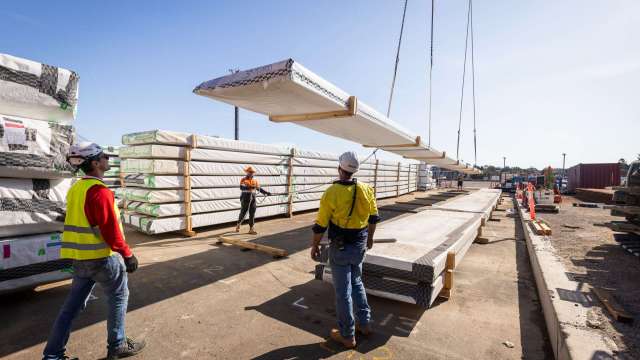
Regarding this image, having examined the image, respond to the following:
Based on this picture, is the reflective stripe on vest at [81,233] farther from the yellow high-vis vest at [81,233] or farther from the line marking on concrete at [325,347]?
the line marking on concrete at [325,347]

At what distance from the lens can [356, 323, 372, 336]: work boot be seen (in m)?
3.10

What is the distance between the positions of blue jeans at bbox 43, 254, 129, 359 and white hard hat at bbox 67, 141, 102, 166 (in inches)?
32.7

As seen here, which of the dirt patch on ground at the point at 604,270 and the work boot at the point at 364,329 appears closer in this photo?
the dirt patch on ground at the point at 604,270

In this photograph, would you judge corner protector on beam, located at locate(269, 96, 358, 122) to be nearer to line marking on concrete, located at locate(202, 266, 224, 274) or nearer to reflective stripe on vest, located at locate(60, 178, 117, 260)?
line marking on concrete, located at locate(202, 266, 224, 274)

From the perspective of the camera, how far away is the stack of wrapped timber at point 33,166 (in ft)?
10.5

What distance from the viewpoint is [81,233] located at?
7.88 feet

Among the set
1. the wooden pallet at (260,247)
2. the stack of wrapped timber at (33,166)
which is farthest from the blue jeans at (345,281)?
the stack of wrapped timber at (33,166)

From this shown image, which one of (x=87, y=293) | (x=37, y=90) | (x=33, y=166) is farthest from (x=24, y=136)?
(x=87, y=293)

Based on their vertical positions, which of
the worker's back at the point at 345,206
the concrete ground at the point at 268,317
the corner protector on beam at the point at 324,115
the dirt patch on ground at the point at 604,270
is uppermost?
the corner protector on beam at the point at 324,115

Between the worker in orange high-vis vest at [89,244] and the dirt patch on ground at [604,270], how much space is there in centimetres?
430

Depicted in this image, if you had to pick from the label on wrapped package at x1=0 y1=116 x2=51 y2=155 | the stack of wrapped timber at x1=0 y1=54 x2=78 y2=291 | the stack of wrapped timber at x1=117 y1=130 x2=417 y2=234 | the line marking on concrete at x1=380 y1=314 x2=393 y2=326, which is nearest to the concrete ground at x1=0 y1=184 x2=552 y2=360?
the line marking on concrete at x1=380 y1=314 x2=393 y2=326

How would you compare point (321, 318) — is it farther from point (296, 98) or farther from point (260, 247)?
point (296, 98)

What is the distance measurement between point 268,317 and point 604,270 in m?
5.60

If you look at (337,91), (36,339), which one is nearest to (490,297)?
(337,91)
